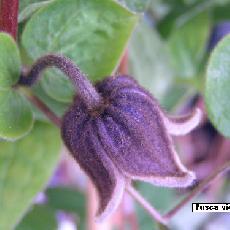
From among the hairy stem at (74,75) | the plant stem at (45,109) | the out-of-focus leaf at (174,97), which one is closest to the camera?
the hairy stem at (74,75)

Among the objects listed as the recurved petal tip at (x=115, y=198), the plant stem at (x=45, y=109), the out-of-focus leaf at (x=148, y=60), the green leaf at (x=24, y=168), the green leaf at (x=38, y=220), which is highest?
the recurved petal tip at (x=115, y=198)

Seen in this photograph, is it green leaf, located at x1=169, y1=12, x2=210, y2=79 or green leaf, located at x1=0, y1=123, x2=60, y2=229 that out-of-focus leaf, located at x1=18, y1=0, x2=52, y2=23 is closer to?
green leaf, located at x1=0, y1=123, x2=60, y2=229

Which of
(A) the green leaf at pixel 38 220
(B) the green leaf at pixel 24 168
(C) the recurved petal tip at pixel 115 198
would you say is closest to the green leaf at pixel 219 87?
(C) the recurved petal tip at pixel 115 198

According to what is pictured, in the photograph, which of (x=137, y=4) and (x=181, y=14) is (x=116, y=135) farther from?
(x=181, y=14)

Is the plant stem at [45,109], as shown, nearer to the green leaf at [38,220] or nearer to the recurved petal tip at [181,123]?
the recurved petal tip at [181,123]

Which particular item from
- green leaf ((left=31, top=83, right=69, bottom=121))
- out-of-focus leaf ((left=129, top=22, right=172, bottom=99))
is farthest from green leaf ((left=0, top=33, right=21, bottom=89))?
out-of-focus leaf ((left=129, top=22, right=172, bottom=99))

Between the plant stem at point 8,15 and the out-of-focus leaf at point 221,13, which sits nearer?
the plant stem at point 8,15

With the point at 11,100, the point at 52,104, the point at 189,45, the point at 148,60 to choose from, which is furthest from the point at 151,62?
the point at 11,100
